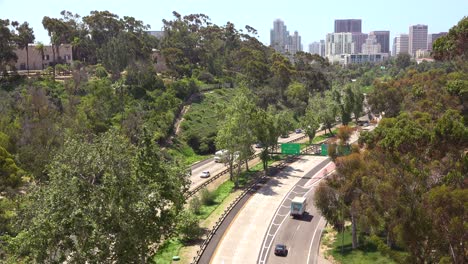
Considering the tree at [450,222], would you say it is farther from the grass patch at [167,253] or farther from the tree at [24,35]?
the tree at [24,35]

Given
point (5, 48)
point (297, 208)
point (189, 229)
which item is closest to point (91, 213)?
point (189, 229)

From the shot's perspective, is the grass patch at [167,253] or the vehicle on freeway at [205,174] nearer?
the grass patch at [167,253]

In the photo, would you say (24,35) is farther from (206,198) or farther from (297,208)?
(297,208)

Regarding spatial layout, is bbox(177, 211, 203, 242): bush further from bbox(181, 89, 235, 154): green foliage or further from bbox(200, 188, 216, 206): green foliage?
bbox(181, 89, 235, 154): green foliage

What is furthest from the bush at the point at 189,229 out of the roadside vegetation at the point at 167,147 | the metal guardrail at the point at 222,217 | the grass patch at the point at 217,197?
the grass patch at the point at 217,197

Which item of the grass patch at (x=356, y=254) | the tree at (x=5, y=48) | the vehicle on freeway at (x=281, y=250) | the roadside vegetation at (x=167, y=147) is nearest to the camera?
Result: the roadside vegetation at (x=167, y=147)
